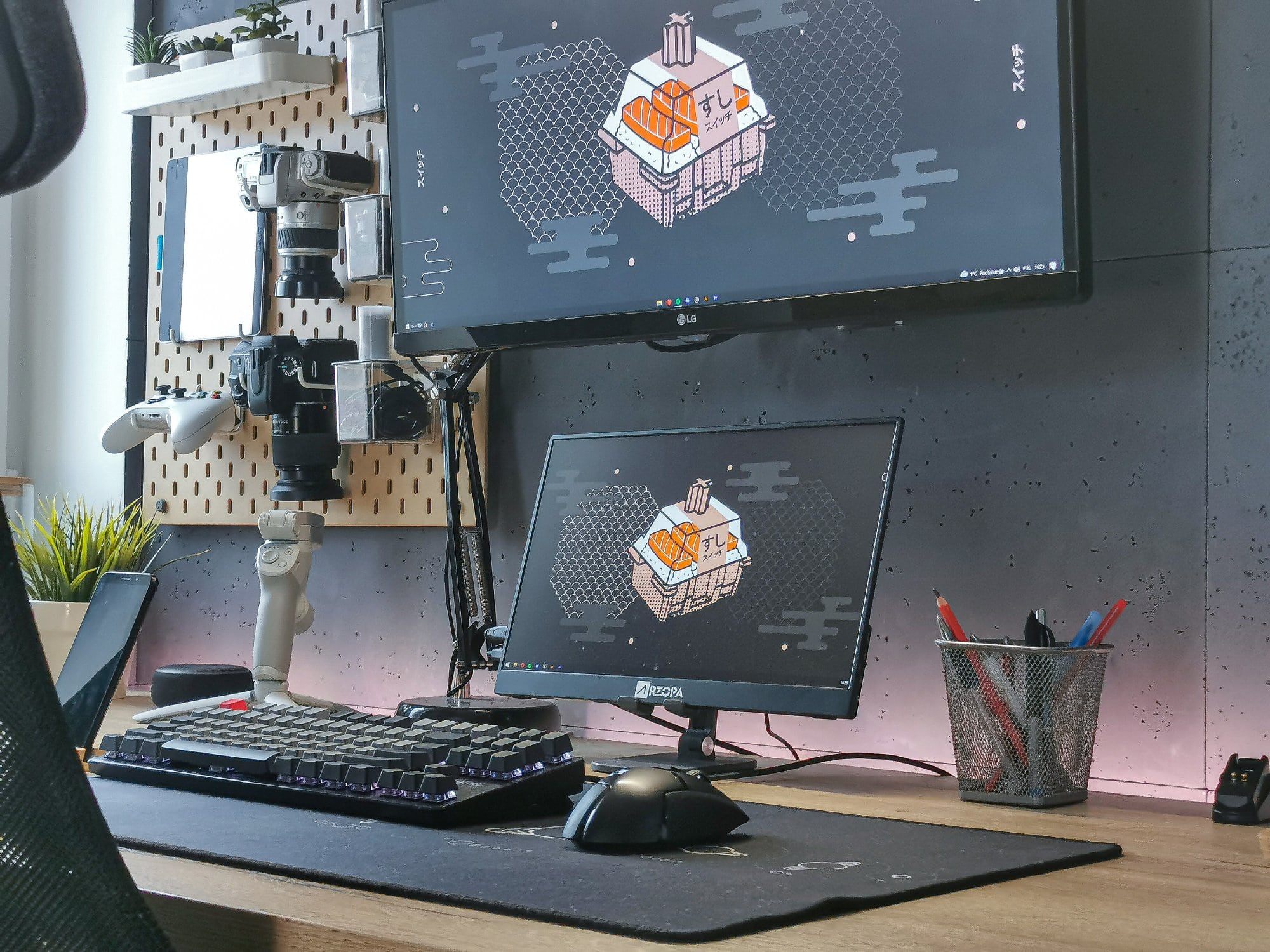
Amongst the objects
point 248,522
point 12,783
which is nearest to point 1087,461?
point 12,783

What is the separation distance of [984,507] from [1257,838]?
476mm

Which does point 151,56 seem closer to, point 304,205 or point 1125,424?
point 304,205

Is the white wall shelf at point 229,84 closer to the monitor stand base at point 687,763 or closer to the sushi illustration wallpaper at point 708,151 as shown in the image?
the sushi illustration wallpaper at point 708,151

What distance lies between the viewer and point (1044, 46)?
117cm

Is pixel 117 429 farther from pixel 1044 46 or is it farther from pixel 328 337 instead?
pixel 1044 46

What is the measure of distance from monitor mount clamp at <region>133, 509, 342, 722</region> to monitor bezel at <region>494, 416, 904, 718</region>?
376 mm

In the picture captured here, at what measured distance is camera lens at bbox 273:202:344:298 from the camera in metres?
1.83

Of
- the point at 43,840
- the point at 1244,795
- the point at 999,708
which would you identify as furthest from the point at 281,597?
the point at 43,840

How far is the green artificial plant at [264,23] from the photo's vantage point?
195cm

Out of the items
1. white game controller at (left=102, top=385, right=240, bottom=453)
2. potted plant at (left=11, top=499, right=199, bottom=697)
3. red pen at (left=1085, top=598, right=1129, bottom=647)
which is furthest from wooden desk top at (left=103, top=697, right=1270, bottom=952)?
white game controller at (left=102, top=385, right=240, bottom=453)

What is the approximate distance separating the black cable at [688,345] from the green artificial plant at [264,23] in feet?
2.61

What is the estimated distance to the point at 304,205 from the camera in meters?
1.83

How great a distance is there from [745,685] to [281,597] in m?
0.70

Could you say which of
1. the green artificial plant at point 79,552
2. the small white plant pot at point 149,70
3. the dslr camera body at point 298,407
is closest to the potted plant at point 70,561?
the green artificial plant at point 79,552
